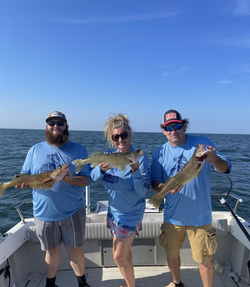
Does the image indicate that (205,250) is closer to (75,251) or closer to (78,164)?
(75,251)

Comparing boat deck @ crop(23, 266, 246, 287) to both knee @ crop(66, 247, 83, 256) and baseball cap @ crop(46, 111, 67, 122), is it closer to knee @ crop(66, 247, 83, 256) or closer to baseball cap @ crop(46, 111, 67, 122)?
knee @ crop(66, 247, 83, 256)

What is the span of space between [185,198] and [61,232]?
2.01 m

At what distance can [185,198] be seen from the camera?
3.14 metres

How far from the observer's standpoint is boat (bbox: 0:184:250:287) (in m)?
Answer: 3.91

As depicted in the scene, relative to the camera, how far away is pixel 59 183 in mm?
3316

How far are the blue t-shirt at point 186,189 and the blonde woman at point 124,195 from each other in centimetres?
35

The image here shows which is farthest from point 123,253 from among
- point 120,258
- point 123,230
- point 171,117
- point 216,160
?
point 171,117

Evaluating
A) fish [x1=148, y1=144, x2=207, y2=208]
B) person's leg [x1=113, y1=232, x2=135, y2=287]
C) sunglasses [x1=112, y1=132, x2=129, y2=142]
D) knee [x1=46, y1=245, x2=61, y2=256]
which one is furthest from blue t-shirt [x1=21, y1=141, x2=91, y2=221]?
fish [x1=148, y1=144, x2=207, y2=208]

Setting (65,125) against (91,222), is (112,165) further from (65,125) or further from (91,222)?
(91,222)

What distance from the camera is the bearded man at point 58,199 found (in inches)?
130

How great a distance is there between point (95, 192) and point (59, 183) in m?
8.53

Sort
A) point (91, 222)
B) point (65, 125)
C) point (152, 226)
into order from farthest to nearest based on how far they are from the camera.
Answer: point (91, 222)
point (152, 226)
point (65, 125)

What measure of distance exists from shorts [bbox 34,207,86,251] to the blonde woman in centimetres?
59

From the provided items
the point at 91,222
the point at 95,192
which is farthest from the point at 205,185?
the point at 95,192
